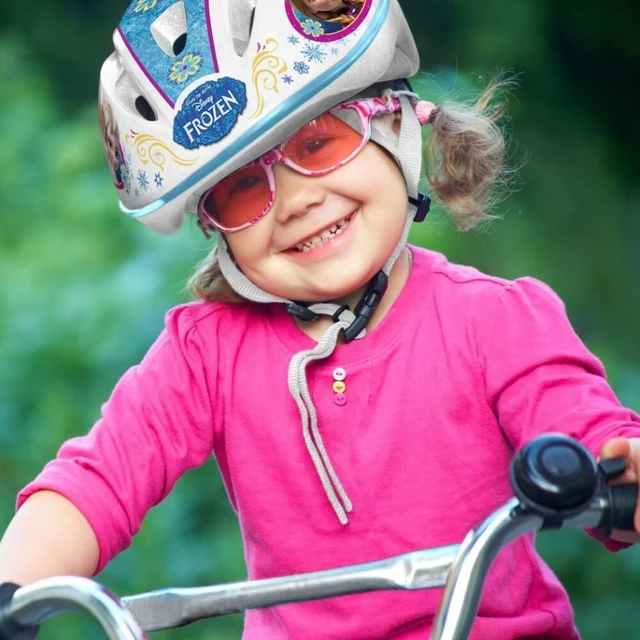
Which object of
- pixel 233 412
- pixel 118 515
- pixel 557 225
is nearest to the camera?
pixel 118 515

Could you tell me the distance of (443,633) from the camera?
1.39 meters

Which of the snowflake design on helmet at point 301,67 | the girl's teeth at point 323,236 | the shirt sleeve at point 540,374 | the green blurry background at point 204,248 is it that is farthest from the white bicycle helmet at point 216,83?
the green blurry background at point 204,248

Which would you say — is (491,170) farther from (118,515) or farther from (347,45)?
(118,515)

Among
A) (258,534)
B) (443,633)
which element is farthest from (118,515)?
(443,633)

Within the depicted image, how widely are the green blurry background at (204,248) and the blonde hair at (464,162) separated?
131cm

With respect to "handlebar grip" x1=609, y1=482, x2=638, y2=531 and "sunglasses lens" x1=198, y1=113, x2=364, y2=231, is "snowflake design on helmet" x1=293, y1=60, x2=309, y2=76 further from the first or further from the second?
"handlebar grip" x1=609, y1=482, x2=638, y2=531

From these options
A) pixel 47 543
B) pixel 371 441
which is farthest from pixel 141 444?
pixel 371 441

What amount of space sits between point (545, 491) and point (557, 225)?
332cm

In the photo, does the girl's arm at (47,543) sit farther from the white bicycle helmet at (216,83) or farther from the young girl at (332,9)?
the young girl at (332,9)

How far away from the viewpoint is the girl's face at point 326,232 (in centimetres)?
196

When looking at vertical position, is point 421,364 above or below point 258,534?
above

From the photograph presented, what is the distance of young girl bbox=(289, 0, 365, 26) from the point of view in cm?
201

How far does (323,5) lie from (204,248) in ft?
5.25

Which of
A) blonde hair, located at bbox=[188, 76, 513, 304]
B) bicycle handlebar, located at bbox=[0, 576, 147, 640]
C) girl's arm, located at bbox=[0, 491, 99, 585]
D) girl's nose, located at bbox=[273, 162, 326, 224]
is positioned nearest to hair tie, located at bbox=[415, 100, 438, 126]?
blonde hair, located at bbox=[188, 76, 513, 304]
